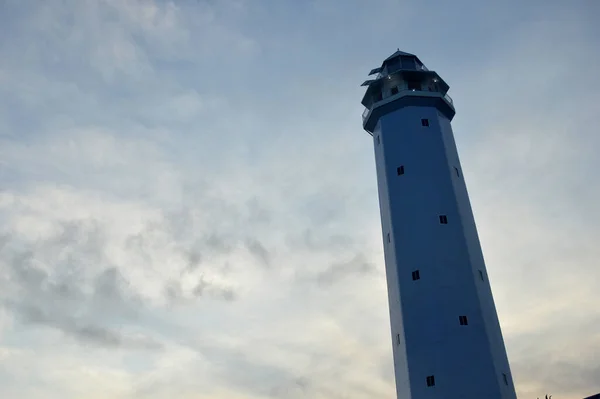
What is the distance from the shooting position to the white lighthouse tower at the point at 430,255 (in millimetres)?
34875

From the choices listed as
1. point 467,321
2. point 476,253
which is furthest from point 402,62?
point 467,321

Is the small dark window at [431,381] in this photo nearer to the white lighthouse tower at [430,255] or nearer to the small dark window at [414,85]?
the white lighthouse tower at [430,255]

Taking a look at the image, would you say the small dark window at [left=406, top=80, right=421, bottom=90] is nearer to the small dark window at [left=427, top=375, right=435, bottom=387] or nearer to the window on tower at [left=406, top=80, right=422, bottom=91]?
the window on tower at [left=406, top=80, right=422, bottom=91]

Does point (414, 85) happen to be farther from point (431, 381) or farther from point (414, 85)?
point (431, 381)

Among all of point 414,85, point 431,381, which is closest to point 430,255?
point 431,381

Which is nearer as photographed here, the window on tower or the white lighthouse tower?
the white lighthouse tower

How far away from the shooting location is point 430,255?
38969mm

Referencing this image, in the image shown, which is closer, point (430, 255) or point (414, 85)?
point (430, 255)

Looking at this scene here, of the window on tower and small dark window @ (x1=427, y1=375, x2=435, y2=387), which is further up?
the window on tower

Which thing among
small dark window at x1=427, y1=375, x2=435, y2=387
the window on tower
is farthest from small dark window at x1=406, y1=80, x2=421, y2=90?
small dark window at x1=427, y1=375, x2=435, y2=387

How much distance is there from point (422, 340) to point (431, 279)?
174 inches

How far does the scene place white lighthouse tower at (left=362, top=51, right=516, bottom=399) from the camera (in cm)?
3488

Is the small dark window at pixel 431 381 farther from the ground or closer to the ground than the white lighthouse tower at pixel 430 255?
closer to the ground

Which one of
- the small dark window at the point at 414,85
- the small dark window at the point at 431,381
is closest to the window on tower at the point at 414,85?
the small dark window at the point at 414,85
